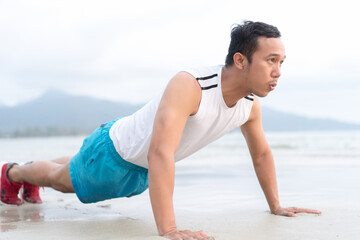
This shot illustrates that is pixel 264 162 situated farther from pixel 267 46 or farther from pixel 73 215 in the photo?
pixel 73 215

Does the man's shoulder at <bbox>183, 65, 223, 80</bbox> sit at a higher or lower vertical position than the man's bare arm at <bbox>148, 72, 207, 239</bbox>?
higher

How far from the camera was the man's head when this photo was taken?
8.96 feet

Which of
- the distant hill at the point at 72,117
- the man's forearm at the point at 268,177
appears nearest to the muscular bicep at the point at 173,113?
the man's forearm at the point at 268,177

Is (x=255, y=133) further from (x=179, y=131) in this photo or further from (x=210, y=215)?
(x=179, y=131)

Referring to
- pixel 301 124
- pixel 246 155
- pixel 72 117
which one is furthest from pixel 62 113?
pixel 246 155

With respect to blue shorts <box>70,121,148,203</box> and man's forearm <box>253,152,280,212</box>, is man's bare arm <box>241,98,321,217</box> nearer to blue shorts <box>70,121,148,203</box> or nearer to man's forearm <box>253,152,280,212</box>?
Result: man's forearm <box>253,152,280,212</box>

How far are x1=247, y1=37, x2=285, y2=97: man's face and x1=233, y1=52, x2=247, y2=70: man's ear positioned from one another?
1.7 inches

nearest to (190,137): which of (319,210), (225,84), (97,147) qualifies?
(225,84)

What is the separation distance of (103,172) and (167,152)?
0.89 m

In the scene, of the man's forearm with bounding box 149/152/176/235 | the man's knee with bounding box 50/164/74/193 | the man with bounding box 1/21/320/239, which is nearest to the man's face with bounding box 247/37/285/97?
the man with bounding box 1/21/320/239

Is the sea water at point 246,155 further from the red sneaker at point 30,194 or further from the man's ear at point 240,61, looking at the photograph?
the man's ear at point 240,61

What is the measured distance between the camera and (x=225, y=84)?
9.23 ft

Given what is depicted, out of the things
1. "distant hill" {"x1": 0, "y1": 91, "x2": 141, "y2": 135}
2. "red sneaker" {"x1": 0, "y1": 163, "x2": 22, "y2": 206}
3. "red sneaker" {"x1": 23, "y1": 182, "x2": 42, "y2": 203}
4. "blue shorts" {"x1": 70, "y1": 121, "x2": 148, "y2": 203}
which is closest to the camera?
"blue shorts" {"x1": 70, "y1": 121, "x2": 148, "y2": 203}

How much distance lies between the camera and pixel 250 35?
274cm
